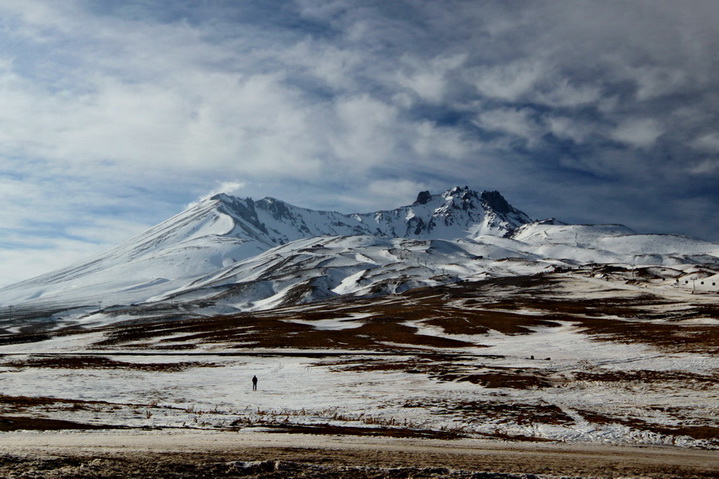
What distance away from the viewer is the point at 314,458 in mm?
20281

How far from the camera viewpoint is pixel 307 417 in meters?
37.0

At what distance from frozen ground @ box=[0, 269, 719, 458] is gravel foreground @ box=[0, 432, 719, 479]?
4045mm

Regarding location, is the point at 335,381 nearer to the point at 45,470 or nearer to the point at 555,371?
the point at 555,371

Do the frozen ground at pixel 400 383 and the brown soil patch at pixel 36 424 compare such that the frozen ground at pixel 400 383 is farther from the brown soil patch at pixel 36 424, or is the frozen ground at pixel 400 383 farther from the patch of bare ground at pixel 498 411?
the patch of bare ground at pixel 498 411

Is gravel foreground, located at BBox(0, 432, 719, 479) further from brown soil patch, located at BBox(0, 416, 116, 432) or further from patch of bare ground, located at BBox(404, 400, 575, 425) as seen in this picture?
patch of bare ground, located at BBox(404, 400, 575, 425)

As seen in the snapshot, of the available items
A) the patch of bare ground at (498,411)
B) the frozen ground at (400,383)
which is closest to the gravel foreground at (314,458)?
the frozen ground at (400,383)

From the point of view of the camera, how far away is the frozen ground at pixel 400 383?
32531 millimetres

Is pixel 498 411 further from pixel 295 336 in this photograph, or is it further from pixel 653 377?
pixel 295 336

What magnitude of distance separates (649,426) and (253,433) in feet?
80.8

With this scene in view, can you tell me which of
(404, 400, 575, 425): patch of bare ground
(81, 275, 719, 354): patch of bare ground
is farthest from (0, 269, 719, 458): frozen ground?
(81, 275, 719, 354): patch of bare ground

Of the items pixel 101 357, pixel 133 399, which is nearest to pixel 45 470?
pixel 133 399

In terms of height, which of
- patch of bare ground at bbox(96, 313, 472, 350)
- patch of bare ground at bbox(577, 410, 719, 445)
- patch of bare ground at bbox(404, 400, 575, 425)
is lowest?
patch of bare ground at bbox(404, 400, 575, 425)

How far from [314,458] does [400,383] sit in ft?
113

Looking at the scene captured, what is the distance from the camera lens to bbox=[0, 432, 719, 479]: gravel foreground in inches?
693
